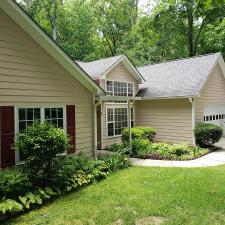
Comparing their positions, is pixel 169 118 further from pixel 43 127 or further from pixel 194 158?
pixel 43 127

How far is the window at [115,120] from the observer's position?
14.7m

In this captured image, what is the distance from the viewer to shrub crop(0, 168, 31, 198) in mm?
5762

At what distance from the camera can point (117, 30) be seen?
112ft

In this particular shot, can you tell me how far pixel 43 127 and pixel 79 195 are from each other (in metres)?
2.02

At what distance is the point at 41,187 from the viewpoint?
6.84 m

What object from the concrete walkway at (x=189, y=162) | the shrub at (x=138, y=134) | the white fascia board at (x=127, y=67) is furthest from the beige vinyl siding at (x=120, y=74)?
the concrete walkway at (x=189, y=162)

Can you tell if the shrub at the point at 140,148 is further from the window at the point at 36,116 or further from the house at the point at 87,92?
the window at the point at 36,116

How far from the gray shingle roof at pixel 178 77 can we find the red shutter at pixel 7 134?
30.6 ft

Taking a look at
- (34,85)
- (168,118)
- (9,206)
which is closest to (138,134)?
(168,118)

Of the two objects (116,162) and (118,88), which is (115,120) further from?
(116,162)

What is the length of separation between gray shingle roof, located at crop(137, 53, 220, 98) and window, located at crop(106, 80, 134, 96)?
34.6 inches

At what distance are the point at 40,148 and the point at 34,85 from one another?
2381 millimetres

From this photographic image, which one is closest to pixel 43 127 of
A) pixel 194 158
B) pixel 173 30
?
pixel 194 158

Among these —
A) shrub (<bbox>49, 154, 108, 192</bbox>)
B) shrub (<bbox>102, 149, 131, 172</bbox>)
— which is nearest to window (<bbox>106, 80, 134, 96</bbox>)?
shrub (<bbox>102, 149, 131, 172</bbox>)
